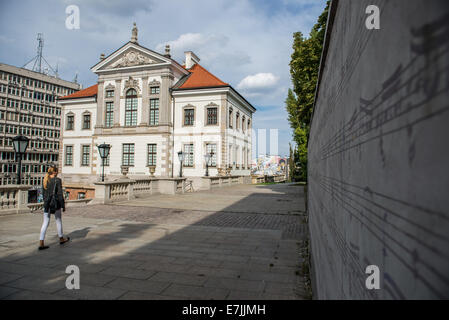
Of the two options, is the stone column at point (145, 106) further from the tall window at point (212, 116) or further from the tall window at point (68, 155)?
the tall window at point (68, 155)

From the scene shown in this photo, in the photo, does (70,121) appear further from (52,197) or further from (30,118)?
(30,118)

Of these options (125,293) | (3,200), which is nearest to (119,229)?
(125,293)

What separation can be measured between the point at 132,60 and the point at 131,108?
5836mm

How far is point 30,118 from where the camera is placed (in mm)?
71750

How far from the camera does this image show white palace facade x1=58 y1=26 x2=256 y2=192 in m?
32.6

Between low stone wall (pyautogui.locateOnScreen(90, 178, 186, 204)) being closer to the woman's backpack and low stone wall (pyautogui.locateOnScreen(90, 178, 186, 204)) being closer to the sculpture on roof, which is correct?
the woman's backpack

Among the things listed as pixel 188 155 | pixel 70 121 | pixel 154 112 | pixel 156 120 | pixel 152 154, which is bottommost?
pixel 188 155

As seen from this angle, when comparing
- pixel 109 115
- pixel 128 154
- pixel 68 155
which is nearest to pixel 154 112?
pixel 128 154

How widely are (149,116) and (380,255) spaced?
34.8 meters

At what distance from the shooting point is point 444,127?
0.43 meters

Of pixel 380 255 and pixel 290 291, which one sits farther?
pixel 290 291

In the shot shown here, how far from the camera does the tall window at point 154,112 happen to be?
3372 centimetres

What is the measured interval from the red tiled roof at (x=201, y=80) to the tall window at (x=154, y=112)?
A: 358 centimetres
